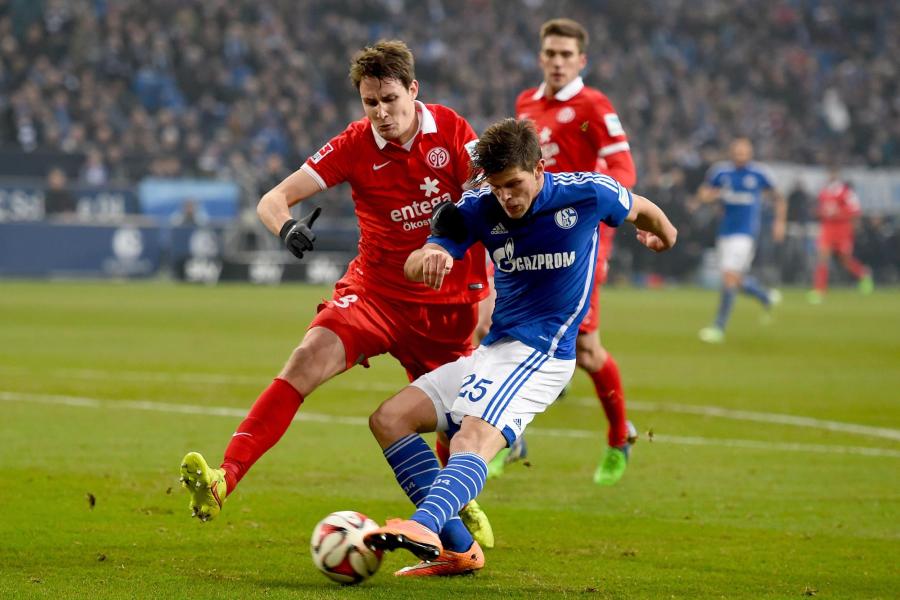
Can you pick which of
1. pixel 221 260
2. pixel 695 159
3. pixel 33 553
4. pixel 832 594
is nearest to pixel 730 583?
pixel 832 594

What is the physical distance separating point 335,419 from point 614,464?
292cm

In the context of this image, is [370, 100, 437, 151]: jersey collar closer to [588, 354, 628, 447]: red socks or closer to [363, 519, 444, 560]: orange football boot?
[363, 519, 444, 560]: orange football boot

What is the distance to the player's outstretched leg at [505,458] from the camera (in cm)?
792

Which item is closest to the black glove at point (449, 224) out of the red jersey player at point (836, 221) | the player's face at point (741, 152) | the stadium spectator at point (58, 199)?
the player's face at point (741, 152)

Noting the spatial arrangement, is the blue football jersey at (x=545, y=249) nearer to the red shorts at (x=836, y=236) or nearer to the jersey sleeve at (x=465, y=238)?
the jersey sleeve at (x=465, y=238)

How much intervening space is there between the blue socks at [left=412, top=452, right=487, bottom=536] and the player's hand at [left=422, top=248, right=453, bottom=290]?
26.0 inches

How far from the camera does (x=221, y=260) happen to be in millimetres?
29047

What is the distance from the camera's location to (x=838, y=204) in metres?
29.0

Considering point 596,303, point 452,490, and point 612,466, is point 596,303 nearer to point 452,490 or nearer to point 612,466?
point 612,466

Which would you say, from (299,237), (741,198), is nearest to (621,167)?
(299,237)

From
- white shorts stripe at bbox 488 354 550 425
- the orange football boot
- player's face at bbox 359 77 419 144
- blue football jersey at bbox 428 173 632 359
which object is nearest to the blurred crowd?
player's face at bbox 359 77 419 144

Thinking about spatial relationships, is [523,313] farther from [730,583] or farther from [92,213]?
[92,213]

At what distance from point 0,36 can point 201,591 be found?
27634mm

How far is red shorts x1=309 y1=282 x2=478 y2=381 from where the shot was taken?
238 inches
